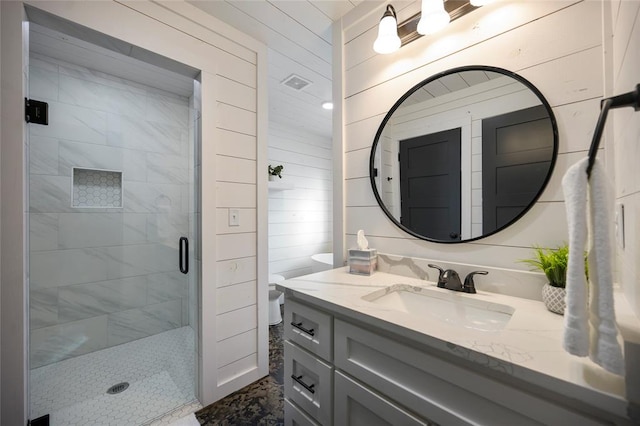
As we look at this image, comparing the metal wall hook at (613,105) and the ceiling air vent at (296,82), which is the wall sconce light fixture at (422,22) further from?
the ceiling air vent at (296,82)

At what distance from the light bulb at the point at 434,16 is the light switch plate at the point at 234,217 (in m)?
1.49

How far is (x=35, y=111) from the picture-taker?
1144mm

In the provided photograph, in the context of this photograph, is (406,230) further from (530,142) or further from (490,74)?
(490,74)

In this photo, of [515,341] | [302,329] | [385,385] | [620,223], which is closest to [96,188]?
[302,329]

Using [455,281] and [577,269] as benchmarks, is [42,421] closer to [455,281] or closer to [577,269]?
[455,281]

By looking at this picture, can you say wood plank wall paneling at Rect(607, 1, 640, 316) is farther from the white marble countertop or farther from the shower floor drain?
the shower floor drain

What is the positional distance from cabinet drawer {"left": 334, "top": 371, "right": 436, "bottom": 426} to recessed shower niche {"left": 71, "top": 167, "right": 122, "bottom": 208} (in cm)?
259

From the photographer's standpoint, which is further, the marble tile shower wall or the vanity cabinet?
the marble tile shower wall

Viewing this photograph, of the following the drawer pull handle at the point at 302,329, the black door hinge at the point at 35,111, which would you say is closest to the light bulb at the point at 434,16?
the drawer pull handle at the point at 302,329

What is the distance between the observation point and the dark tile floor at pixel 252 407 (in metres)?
1.48

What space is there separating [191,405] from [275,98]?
2699 millimetres

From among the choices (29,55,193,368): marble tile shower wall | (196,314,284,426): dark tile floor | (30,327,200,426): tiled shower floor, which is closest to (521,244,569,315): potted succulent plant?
(196,314,284,426): dark tile floor

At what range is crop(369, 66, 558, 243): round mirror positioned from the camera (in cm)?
98

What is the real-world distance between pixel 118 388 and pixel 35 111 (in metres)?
1.83
